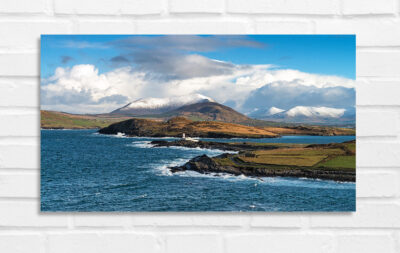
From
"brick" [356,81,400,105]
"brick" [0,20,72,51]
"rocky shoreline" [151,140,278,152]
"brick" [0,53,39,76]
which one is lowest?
"rocky shoreline" [151,140,278,152]

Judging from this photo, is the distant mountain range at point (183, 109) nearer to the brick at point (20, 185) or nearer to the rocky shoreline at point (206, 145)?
the rocky shoreline at point (206, 145)
